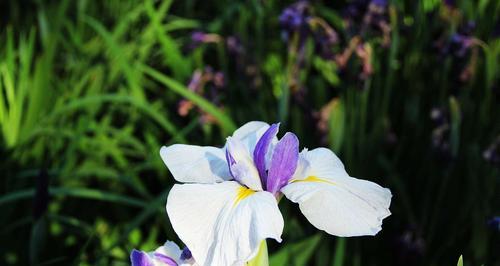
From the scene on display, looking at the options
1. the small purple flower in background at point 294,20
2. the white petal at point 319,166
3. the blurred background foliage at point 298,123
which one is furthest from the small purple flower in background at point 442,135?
the white petal at point 319,166

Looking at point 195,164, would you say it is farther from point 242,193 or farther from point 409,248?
point 409,248

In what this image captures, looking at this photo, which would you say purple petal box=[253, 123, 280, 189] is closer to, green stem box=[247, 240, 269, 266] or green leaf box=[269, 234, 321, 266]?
green stem box=[247, 240, 269, 266]

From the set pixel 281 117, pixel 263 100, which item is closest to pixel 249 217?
pixel 281 117

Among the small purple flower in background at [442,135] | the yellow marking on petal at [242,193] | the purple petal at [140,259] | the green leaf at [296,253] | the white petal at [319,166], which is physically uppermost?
the yellow marking on petal at [242,193]

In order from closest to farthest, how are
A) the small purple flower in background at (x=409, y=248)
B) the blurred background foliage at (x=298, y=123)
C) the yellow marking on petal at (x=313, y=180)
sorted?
Answer: the yellow marking on petal at (x=313, y=180), the small purple flower in background at (x=409, y=248), the blurred background foliage at (x=298, y=123)

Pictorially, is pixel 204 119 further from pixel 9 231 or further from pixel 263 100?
pixel 9 231

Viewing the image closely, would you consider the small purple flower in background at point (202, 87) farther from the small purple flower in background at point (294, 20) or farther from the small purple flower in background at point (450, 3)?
the small purple flower in background at point (450, 3)

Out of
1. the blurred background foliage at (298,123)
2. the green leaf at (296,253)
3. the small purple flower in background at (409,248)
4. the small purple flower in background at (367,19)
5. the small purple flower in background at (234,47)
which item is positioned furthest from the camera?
the small purple flower in background at (234,47)

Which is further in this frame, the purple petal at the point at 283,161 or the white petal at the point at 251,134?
the white petal at the point at 251,134
